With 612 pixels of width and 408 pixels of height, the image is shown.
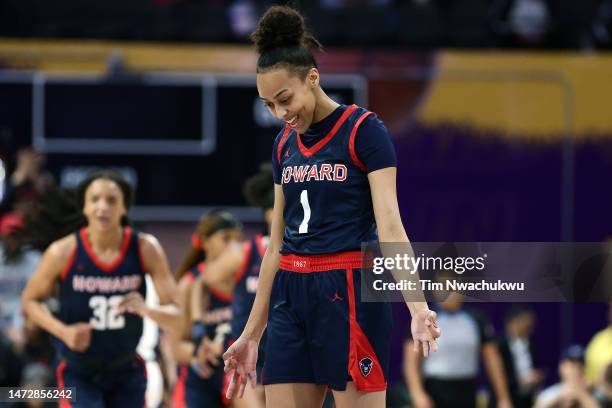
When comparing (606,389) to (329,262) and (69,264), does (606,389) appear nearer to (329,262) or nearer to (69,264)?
(69,264)

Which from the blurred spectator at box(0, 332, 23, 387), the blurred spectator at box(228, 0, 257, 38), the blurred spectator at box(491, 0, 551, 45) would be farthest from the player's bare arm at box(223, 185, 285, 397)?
the blurred spectator at box(491, 0, 551, 45)

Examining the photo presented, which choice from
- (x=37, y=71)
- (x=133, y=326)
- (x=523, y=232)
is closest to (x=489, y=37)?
(x=523, y=232)

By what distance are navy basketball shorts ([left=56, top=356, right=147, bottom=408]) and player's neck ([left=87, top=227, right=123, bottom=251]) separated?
0.63m

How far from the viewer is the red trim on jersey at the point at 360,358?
420 cm

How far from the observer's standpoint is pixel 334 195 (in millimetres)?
4246

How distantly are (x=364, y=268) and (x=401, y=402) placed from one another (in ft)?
21.2

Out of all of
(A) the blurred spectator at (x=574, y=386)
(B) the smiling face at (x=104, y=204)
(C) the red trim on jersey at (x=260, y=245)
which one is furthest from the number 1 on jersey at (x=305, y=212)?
(A) the blurred spectator at (x=574, y=386)

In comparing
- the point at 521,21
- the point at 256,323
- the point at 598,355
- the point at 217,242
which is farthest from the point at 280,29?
the point at 521,21

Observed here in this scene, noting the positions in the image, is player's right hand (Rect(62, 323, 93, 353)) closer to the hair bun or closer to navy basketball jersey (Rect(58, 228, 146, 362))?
navy basketball jersey (Rect(58, 228, 146, 362))

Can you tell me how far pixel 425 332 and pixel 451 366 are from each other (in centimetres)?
581

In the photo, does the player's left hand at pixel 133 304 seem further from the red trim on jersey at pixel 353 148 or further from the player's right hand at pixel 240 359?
the red trim on jersey at pixel 353 148

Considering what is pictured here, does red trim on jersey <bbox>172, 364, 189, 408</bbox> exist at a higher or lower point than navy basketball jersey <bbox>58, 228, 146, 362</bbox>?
lower

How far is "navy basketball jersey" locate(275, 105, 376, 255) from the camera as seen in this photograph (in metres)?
4.24

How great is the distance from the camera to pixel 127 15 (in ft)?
40.2
